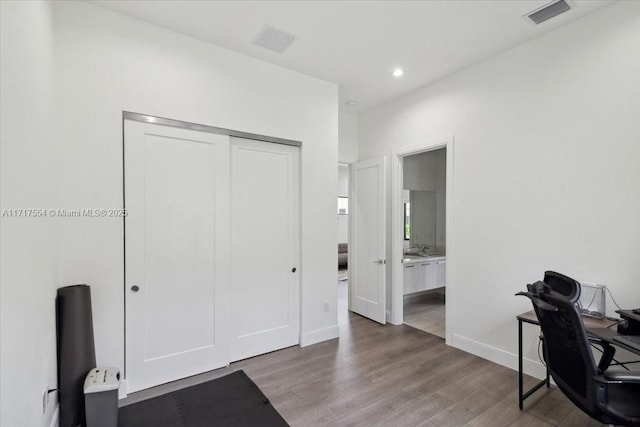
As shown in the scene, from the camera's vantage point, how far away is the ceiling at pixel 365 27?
2.45 metres

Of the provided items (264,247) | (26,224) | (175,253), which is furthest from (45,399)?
(264,247)

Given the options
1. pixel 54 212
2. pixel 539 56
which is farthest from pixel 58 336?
pixel 539 56

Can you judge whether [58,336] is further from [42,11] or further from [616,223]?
[616,223]

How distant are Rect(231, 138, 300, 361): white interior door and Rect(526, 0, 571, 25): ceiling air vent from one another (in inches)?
99.9

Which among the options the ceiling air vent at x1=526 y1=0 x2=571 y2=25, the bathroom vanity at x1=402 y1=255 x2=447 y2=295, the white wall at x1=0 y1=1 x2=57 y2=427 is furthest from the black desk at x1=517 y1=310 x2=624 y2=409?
the white wall at x1=0 y1=1 x2=57 y2=427

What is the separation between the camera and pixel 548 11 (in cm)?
248

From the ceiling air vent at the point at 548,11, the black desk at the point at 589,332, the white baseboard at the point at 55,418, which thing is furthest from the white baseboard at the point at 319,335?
the ceiling air vent at the point at 548,11

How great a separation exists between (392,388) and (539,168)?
245cm

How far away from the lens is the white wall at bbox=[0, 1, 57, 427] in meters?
1.30

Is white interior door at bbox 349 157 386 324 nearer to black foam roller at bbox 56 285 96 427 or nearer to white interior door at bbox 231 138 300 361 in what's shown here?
white interior door at bbox 231 138 300 361

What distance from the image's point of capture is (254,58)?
128 inches

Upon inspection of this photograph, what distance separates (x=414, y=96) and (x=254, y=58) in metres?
2.12

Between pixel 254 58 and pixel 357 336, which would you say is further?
pixel 357 336

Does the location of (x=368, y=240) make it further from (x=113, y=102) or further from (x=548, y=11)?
(x=113, y=102)
